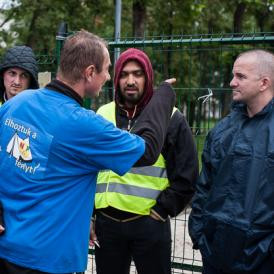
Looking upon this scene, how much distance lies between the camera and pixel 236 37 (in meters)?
4.09

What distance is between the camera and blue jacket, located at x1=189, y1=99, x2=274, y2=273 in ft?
9.34

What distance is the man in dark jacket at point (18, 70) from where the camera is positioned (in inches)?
151

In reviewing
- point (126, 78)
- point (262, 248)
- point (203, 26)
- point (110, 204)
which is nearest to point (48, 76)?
point (126, 78)

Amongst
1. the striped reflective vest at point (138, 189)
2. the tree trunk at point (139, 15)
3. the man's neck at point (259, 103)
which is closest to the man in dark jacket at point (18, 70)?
the striped reflective vest at point (138, 189)

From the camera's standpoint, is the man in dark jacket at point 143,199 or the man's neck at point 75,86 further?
the man in dark jacket at point 143,199

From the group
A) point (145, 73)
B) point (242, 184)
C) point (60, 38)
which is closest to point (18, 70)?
point (60, 38)

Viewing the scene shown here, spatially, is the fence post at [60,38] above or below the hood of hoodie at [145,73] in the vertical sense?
above

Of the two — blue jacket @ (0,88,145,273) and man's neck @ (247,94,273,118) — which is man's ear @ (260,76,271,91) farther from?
blue jacket @ (0,88,145,273)

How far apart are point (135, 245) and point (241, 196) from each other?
0.90 m

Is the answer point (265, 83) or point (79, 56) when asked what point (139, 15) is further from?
point (79, 56)

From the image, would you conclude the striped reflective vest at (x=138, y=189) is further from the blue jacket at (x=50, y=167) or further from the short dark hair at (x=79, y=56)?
the short dark hair at (x=79, y=56)

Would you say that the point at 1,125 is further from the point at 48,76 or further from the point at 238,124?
the point at 48,76

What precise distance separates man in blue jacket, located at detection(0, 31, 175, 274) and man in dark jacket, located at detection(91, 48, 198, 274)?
0.85 m

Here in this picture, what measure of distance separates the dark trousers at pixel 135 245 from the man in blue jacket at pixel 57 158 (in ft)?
2.83
